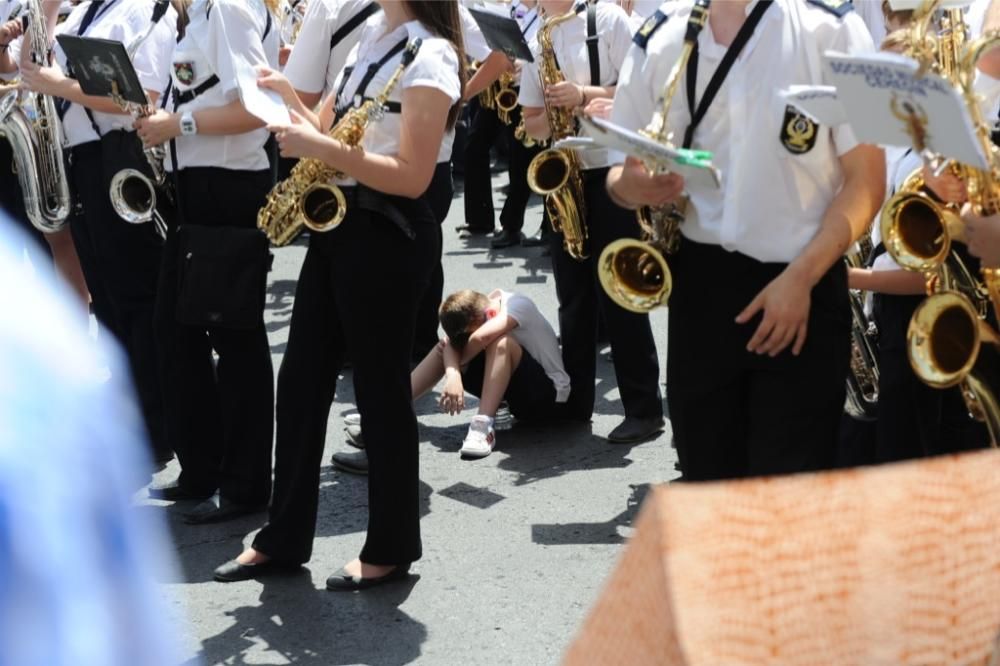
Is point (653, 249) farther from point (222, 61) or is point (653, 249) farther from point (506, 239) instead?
point (506, 239)

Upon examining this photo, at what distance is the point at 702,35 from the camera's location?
11.1ft

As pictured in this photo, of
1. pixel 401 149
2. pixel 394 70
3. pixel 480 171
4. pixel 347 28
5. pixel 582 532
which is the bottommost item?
pixel 582 532

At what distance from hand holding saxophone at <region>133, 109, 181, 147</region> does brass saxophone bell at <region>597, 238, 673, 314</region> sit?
1949 millimetres

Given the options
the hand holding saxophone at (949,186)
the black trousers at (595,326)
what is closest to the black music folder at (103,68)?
the black trousers at (595,326)

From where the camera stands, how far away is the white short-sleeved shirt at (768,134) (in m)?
3.31

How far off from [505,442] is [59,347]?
488 cm

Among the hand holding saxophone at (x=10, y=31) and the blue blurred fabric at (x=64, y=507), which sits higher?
the hand holding saxophone at (x=10, y=31)

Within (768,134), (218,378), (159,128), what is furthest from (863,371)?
(159,128)

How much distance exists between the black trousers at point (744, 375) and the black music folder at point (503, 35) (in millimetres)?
2523

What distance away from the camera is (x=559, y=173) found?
19.8ft

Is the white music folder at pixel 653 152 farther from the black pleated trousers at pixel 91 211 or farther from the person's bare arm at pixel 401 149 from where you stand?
the black pleated trousers at pixel 91 211

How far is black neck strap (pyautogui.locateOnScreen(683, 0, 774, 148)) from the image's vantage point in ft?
10.9

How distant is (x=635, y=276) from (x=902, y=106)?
963 mm

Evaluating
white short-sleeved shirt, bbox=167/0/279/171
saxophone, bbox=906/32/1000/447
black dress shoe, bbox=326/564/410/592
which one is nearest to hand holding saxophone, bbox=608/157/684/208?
saxophone, bbox=906/32/1000/447
